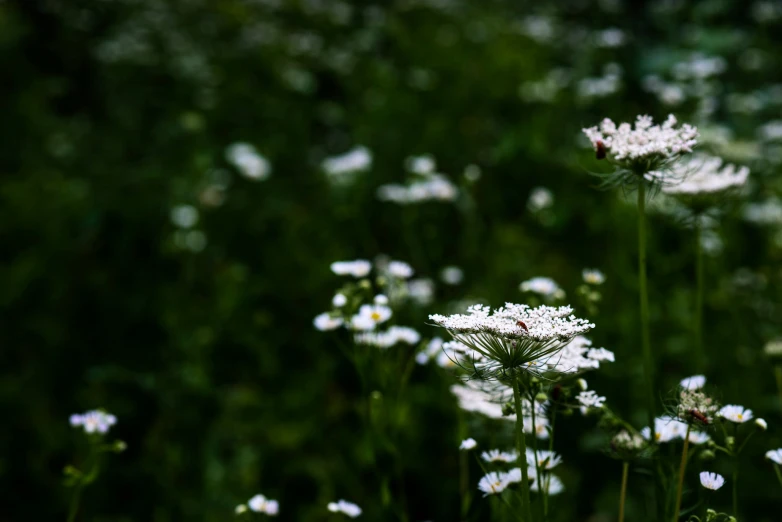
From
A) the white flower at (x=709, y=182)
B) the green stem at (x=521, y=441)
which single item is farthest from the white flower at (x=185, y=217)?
the green stem at (x=521, y=441)

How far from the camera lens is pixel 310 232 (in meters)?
3.95

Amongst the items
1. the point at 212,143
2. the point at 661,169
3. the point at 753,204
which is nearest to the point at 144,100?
the point at 212,143

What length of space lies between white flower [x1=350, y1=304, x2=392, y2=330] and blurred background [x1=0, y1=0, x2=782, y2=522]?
0.11m

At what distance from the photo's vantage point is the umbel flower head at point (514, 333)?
1.20m

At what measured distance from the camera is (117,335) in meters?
3.39

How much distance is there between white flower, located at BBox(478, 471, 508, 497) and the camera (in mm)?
1547

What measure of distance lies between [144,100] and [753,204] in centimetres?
455

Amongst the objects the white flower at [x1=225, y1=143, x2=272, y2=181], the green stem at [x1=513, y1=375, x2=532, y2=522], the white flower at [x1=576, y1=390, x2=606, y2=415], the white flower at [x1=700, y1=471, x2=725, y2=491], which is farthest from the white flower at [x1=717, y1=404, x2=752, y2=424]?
the white flower at [x1=225, y1=143, x2=272, y2=181]

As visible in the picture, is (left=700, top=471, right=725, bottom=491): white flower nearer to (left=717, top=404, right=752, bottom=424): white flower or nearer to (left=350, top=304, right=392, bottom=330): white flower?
(left=717, top=404, right=752, bottom=424): white flower

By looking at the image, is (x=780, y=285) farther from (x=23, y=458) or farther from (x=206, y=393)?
(x=23, y=458)

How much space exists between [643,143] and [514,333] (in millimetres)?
647

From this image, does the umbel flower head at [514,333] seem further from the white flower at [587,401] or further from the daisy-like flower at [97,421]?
the daisy-like flower at [97,421]

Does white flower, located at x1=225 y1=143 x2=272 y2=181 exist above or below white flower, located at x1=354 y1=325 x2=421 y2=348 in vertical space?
above

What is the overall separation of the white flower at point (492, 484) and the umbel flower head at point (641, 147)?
738mm
